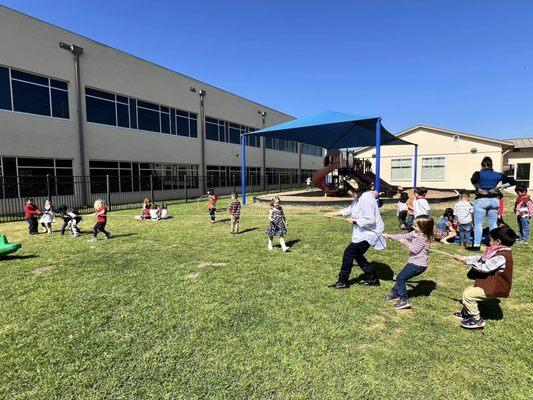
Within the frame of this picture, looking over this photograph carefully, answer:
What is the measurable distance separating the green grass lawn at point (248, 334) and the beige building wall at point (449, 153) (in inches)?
963

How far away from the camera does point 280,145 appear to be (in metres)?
38.7

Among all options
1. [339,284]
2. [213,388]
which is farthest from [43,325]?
[339,284]

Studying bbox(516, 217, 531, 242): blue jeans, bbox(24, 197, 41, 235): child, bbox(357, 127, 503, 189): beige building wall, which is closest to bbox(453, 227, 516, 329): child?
bbox(516, 217, 531, 242): blue jeans

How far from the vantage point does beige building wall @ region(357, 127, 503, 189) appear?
26266mm

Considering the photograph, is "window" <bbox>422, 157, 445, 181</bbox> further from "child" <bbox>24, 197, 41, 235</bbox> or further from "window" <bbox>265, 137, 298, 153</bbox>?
"child" <bbox>24, 197, 41, 235</bbox>

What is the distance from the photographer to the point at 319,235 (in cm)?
886

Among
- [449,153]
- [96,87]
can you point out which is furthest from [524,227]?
[449,153]

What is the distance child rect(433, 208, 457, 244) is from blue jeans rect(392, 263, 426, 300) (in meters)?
4.45

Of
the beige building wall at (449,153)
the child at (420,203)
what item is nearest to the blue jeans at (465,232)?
the child at (420,203)

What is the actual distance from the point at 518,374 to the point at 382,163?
30.2 metres

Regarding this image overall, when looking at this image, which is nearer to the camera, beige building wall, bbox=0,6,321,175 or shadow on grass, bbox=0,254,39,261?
shadow on grass, bbox=0,254,39,261

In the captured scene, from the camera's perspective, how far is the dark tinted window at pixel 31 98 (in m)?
15.1

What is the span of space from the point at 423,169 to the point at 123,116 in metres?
25.2

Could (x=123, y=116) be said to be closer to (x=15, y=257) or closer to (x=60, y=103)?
(x=60, y=103)
